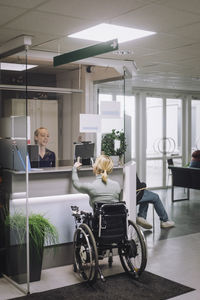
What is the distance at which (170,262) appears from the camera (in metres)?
5.07

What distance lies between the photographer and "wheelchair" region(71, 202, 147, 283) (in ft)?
13.7

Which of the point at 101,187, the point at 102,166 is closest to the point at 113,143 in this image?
the point at 102,166

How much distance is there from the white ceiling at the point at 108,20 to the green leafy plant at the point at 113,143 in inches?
50.2

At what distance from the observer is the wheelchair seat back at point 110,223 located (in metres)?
4.23

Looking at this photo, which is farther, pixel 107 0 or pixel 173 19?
pixel 173 19

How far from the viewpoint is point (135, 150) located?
11078 millimetres

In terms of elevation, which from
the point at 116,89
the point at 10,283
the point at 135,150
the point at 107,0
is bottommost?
the point at 10,283

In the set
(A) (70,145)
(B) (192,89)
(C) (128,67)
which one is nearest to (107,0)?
(C) (128,67)

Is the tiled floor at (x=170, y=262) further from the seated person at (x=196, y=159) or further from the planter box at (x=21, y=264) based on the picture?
the seated person at (x=196, y=159)

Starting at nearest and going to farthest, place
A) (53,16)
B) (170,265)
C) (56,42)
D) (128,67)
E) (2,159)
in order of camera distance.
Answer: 1. (53,16)
2. (2,159)
3. (170,265)
4. (128,67)
5. (56,42)

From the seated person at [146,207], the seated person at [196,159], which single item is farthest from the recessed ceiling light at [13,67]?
the seated person at [196,159]

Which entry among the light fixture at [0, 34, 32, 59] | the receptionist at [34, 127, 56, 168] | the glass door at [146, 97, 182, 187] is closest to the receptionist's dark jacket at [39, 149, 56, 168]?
the receptionist at [34, 127, 56, 168]

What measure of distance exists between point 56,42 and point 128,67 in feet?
3.52

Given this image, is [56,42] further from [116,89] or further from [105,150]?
[105,150]
